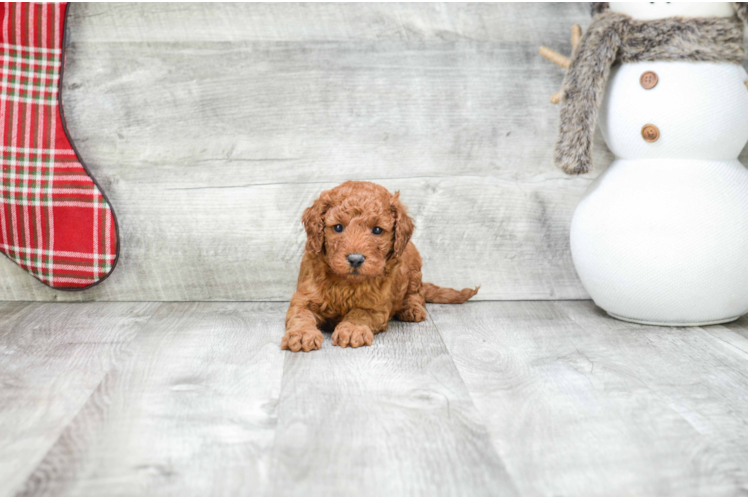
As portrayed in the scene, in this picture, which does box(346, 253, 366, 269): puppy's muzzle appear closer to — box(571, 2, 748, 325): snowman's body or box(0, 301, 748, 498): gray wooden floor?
box(0, 301, 748, 498): gray wooden floor

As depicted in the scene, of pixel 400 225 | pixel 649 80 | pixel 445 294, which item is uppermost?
pixel 649 80

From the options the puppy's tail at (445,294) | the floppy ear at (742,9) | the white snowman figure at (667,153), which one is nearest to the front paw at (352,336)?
the puppy's tail at (445,294)

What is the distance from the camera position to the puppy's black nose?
1630 millimetres

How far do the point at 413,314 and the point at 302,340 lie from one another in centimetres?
42

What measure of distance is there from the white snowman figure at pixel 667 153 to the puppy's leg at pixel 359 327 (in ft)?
2.08

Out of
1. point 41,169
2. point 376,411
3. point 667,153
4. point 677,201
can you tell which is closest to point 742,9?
point 667,153

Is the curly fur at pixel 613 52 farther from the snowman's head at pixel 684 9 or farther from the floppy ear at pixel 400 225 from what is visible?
the floppy ear at pixel 400 225

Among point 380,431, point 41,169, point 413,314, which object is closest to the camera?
point 380,431

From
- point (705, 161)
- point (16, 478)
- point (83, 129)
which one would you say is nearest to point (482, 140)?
point (705, 161)

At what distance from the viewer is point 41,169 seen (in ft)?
6.81

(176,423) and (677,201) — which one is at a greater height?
(677,201)

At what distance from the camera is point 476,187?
2.22 m

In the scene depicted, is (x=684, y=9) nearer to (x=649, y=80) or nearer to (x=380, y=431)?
(x=649, y=80)

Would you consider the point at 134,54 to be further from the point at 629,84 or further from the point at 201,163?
the point at 629,84
